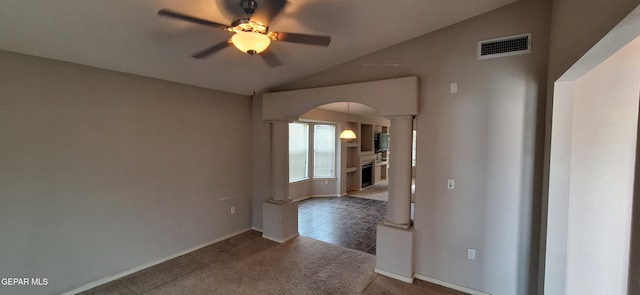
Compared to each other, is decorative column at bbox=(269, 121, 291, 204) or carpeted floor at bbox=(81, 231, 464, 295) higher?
decorative column at bbox=(269, 121, 291, 204)

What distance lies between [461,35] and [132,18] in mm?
3094

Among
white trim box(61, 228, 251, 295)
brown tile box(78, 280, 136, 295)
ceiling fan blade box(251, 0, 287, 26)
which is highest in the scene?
ceiling fan blade box(251, 0, 287, 26)

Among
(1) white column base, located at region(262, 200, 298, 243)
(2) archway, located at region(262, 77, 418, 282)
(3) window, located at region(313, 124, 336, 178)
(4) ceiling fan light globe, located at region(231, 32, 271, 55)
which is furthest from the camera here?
(3) window, located at region(313, 124, 336, 178)

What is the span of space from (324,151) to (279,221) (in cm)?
364

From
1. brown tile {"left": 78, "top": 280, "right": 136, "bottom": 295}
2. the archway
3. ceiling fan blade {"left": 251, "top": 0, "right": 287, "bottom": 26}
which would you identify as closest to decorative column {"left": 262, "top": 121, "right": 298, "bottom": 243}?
the archway

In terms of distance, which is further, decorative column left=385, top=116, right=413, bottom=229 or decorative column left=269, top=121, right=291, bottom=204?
decorative column left=269, top=121, right=291, bottom=204

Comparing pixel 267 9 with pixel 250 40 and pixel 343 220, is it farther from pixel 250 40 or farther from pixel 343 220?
pixel 343 220

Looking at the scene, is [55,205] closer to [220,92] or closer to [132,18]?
[132,18]

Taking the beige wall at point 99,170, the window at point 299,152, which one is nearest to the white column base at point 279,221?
the beige wall at point 99,170

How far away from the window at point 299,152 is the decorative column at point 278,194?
8.15 feet

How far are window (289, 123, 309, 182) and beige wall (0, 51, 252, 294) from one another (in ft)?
9.30

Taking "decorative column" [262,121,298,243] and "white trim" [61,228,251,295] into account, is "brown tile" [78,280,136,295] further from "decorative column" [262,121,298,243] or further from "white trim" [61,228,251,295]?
"decorative column" [262,121,298,243]

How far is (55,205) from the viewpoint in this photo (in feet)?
8.60

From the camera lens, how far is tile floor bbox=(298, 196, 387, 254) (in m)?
4.27
